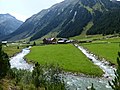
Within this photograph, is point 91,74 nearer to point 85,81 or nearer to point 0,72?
point 85,81

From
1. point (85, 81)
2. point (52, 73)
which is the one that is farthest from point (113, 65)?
point (52, 73)

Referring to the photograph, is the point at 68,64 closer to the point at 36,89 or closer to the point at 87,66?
the point at 87,66

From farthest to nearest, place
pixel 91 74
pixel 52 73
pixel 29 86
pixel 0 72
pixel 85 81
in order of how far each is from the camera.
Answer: pixel 91 74 < pixel 85 81 < pixel 52 73 < pixel 0 72 < pixel 29 86

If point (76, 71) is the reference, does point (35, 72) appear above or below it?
above

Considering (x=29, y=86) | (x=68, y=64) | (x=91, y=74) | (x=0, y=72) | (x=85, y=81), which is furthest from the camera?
(x=68, y=64)

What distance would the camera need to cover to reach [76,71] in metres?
68.4

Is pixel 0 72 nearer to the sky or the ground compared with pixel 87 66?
nearer to the sky

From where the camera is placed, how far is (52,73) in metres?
46.6

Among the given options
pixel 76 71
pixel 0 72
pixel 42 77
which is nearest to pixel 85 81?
pixel 76 71

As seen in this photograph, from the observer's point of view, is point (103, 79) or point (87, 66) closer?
point (103, 79)

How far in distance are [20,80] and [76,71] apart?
25.8m

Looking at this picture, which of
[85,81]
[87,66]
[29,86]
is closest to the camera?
[29,86]

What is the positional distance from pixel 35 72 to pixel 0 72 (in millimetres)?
5312

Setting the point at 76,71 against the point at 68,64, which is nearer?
the point at 76,71
